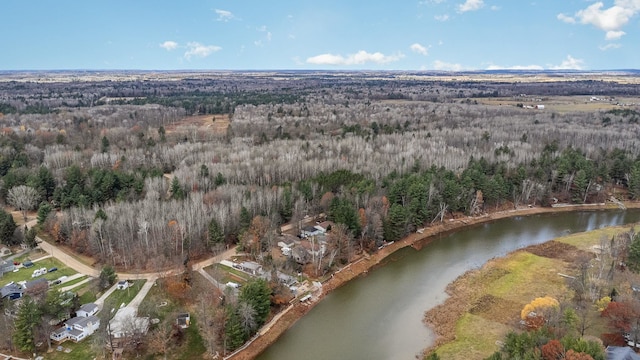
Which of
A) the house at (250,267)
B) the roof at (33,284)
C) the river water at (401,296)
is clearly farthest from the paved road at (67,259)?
the river water at (401,296)

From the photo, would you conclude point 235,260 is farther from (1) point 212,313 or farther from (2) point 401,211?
(2) point 401,211

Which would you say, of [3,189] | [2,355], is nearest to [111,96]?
[3,189]

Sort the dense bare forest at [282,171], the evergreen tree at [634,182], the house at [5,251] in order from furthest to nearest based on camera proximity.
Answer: the evergreen tree at [634,182] < the dense bare forest at [282,171] < the house at [5,251]

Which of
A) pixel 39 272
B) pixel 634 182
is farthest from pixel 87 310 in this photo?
pixel 634 182

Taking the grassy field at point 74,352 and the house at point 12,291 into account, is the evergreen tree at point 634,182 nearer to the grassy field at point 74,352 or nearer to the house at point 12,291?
the grassy field at point 74,352

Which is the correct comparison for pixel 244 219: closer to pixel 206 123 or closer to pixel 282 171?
pixel 282 171
